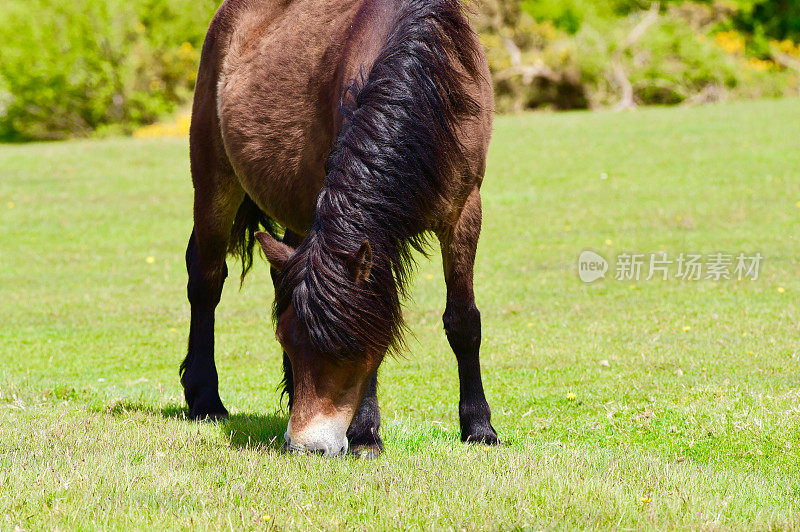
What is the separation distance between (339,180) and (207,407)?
2534 mm

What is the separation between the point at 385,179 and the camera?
4309mm

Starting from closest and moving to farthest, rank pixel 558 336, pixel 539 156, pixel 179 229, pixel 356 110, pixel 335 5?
pixel 356 110
pixel 335 5
pixel 558 336
pixel 179 229
pixel 539 156

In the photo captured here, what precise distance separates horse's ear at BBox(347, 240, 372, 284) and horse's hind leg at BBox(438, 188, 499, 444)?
3.48ft

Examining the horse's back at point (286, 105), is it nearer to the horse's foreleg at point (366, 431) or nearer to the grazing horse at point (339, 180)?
the grazing horse at point (339, 180)

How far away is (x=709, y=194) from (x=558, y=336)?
9990 mm

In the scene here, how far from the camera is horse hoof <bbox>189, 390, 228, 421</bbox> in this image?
613 cm

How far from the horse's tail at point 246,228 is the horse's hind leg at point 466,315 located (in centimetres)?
196

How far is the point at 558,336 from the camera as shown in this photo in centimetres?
877

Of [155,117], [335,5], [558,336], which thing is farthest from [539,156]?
[155,117]

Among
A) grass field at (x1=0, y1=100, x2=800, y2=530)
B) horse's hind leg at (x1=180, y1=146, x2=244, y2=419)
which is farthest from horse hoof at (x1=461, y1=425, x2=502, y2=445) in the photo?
horse's hind leg at (x1=180, y1=146, x2=244, y2=419)

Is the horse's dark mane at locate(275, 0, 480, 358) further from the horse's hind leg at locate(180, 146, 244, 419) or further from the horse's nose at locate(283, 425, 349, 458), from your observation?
the horse's hind leg at locate(180, 146, 244, 419)

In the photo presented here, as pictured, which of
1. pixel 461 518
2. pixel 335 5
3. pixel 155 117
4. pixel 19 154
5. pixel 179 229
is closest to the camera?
pixel 461 518

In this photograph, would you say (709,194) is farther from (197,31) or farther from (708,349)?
(197,31)

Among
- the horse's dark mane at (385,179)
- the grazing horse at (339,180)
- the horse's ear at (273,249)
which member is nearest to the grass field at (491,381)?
the grazing horse at (339,180)
